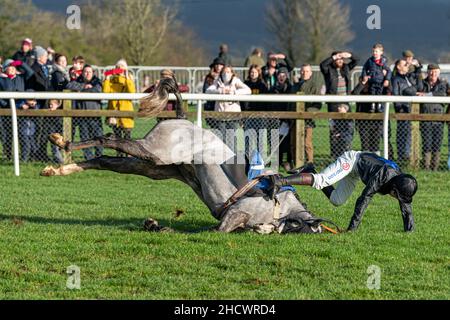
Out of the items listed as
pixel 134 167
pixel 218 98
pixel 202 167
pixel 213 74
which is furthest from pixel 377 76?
pixel 134 167

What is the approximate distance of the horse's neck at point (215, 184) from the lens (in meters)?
9.42

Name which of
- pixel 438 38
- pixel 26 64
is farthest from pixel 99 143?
pixel 438 38

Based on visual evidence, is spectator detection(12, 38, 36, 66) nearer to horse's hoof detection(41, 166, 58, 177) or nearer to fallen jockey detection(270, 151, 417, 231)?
horse's hoof detection(41, 166, 58, 177)

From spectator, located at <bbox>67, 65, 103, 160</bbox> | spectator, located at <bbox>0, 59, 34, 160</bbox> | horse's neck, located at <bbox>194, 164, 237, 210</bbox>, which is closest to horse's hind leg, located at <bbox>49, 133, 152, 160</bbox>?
horse's neck, located at <bbox>194, 164, 237, 210</bbox>

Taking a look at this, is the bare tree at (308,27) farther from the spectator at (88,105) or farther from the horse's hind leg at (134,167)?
the horse's hind leg at (134,167)

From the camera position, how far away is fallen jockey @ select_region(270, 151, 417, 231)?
30.1 feet

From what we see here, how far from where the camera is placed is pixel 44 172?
902 cm

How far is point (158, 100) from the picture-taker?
9.67 meters

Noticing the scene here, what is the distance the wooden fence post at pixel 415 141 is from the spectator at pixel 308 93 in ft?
5.47

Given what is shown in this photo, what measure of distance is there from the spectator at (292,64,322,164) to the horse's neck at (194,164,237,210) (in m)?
6.47

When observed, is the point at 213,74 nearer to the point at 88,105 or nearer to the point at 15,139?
the point at 88,105

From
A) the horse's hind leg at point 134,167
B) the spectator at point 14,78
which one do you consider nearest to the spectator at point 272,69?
the spectator at point 14,78

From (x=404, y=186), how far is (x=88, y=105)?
857 centimetres
